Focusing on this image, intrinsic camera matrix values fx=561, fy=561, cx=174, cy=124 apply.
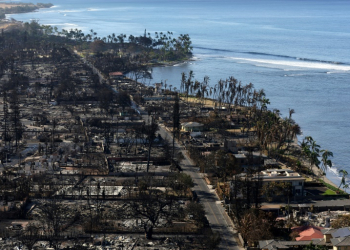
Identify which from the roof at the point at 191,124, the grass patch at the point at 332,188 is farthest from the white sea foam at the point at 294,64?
the grass patch at the point at 332,188

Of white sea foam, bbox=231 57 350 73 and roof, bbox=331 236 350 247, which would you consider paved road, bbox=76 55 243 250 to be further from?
white sea foam, bbox=231 57 350 73

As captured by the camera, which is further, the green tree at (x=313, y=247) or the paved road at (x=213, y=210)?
the paved road at (x=213, y=210)

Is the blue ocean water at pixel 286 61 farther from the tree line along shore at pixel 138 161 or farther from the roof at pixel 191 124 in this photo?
the roof at pixel 191 124

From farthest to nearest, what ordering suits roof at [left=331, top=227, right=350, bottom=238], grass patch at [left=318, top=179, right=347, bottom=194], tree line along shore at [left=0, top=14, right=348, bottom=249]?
grass patch at [left=318, top=179, right=347, bottom=194], tree line along shore at [left=0, top=14, right=348, bottom=249], roof at [left=331, top=227, right=350, bottom=238]

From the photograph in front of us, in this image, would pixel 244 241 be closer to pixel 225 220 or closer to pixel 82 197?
pixel 225 220

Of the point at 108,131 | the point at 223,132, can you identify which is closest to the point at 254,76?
the point at 223,132

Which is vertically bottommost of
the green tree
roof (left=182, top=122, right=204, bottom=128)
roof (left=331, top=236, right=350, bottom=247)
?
roof (left=182, top=122, right=204, bottom=128)

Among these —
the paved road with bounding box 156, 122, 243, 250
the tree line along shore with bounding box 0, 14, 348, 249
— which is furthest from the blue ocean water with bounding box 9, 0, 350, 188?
the paved road with bounding box 156, 122, 243, 250
